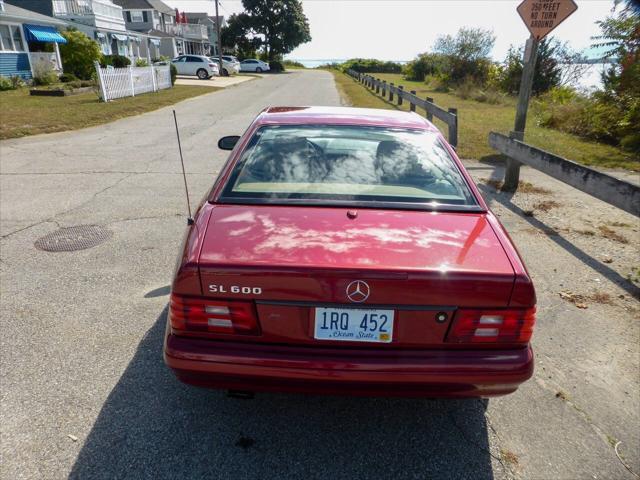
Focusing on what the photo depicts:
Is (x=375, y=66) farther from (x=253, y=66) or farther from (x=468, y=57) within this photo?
(x=468, y=57)

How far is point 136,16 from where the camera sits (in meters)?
56.0

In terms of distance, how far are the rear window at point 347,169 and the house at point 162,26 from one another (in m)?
56.9

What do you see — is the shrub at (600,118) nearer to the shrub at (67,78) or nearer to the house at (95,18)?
the shrub at (67,78)

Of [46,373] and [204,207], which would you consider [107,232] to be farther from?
[204,207]

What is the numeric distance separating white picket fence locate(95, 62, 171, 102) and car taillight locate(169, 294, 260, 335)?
1747cm

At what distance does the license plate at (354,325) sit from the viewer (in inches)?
81.9

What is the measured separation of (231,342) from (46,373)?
1.61 metres

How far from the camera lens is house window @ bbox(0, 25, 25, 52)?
933 inches

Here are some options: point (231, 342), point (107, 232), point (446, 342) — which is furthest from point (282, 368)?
Result: point (107, 232)

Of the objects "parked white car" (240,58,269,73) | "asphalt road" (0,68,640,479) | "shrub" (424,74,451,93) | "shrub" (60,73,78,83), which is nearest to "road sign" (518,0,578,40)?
"asphalt road" (0,68,640,479)

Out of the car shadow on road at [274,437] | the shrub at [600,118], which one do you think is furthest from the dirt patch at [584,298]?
the shrub at [600,118]

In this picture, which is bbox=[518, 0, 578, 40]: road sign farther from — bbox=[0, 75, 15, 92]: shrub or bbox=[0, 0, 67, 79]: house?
bbox=[0, 0, 67, 79]: house

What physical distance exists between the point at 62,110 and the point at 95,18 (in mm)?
27067

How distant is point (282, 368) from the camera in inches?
82.5
